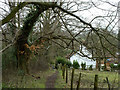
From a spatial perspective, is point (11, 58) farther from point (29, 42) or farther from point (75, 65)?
point (75, 65)

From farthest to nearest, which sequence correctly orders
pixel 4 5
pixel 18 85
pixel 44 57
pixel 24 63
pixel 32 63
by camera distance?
pixel 44 57 < pixel 32 63 < pixel 24 63 < pixel 4 5 < pixel 18 85

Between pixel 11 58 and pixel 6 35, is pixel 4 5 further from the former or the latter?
pixel 11 58

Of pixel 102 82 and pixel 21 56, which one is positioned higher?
pixel 21 56

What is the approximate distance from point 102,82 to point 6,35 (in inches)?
80.9

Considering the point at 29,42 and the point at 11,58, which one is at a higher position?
the point at 29,42

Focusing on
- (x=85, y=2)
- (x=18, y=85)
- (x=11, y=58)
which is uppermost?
(x=85, y=2)

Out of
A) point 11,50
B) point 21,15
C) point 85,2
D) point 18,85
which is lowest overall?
point 18,85

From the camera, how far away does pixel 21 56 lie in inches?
123

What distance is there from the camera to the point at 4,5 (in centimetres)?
283

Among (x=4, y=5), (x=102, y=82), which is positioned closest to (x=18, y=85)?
(x=102, y=82)

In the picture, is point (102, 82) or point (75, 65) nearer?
point (102, 82)

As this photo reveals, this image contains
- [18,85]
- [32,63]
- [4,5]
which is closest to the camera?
[18,85]

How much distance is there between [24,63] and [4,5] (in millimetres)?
1535

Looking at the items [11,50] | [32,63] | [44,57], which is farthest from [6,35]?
[44,57]
